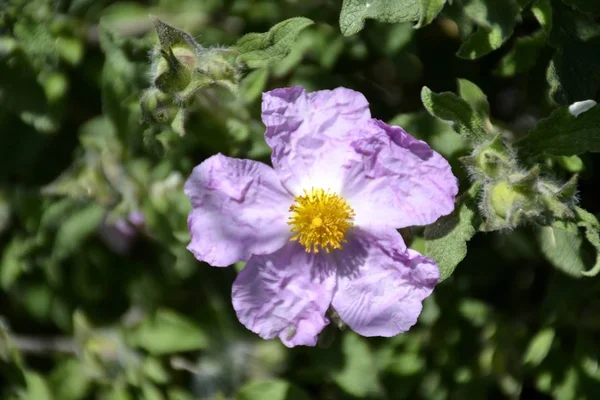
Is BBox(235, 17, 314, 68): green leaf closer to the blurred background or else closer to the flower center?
the blurred background

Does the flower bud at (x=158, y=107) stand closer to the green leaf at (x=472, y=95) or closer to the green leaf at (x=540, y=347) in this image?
the green leaf at (x=472, y=95)

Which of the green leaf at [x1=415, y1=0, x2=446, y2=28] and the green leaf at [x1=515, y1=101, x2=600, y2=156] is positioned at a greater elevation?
the green leaf at [x1=415, y1=0, x2=446, y2=28]

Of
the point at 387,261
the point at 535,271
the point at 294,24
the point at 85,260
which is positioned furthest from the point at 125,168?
the point at 535,271

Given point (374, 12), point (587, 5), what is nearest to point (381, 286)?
point (374, 12)

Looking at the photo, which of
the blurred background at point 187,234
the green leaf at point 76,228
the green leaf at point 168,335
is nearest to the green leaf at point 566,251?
the blurred background at point 187,234

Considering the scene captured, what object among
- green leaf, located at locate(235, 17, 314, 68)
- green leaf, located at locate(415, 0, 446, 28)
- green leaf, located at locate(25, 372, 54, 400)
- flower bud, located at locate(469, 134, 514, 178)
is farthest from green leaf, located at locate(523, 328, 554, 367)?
green leaf, located at locate(25, 372, 54, 400)
